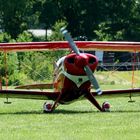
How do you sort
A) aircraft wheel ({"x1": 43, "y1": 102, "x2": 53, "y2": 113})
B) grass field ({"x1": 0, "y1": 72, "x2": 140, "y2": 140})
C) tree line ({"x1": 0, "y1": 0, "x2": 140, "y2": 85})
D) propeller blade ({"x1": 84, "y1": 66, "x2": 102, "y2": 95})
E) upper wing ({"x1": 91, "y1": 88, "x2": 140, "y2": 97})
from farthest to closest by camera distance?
tree line ({"x1": 0, "y1": 0, "x2": 140, "y2": 85})
upper wing ({"x1": 91, "y1": 88, "x2": 140, "y2": 97})
aircraft wheel ({"x1": 43, "y1": 102, "x2": 53, "y2": 113})
propeller blade ({"x1": 84, "y1": 66, "x2": 102, "y2": 95})
grass field ({"x1": 0, "y1": 72, "x2": 140, "y2": 140})

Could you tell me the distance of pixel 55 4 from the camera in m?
73.1

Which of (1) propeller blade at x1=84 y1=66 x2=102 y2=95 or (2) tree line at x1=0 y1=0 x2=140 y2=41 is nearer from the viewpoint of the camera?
(1) propeller blade at x1=84 y1=66 x2=102 y2=95

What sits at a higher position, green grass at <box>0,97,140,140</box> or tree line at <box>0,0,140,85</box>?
green grass at <box>0,97,140,140</box>

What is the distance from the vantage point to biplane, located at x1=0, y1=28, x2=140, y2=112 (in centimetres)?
1516

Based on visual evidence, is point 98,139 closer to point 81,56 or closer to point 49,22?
point 81,56

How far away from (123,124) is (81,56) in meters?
3.00

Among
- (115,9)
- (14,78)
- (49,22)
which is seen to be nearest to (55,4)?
(49,22)

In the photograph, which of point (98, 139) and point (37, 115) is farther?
point (37, 115)

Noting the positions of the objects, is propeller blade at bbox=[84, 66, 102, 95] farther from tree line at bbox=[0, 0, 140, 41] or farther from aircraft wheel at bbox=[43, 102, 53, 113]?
tree line at bbox=[0, 0, 140, 41]

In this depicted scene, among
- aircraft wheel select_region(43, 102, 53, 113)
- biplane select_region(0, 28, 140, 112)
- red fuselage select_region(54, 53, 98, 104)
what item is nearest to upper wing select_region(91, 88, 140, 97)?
biplane select_region(0, 28, 140, 112)

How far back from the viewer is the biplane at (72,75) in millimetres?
15164

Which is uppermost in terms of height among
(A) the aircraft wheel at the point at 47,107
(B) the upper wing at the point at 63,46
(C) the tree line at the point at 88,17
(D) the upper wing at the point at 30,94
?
(B) the upper wing at the point at 63,46

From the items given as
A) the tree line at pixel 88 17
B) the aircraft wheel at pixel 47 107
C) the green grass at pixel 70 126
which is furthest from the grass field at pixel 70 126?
the tree line at pixel 88 17

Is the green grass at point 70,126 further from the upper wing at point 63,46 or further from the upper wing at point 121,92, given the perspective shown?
the upper wing at point 63,46
